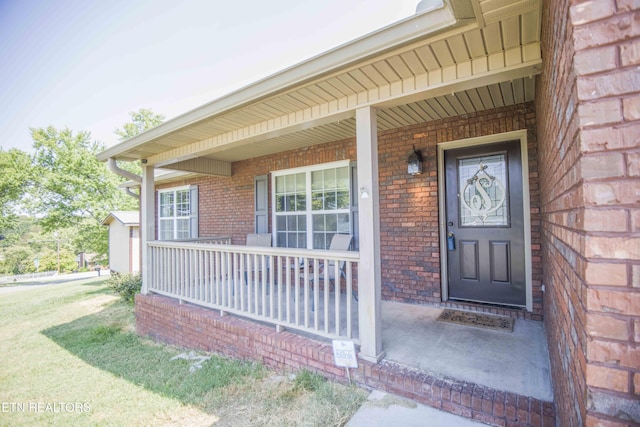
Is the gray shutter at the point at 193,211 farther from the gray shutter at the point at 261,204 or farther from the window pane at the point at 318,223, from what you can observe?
the window pane at the point at 318,223

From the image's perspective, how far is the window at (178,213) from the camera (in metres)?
7.29

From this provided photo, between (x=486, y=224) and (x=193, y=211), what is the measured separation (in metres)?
6.29

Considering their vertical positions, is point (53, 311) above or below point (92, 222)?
below

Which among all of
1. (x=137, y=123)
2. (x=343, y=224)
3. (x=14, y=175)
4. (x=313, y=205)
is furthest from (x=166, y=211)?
(x=137, y=123)

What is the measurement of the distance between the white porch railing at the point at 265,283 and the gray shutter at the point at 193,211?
2.21 m

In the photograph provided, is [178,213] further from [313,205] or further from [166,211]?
[313,205]

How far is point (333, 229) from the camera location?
4.99m

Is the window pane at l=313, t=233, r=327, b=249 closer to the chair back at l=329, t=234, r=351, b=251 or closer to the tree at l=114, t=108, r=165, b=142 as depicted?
the chair back at l=329, t=234, r=351, b=251

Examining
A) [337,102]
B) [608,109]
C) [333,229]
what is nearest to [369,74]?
[337,102]

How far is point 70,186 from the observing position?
17125mm

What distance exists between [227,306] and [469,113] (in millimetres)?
3886

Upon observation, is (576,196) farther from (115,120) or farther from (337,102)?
(115,120)

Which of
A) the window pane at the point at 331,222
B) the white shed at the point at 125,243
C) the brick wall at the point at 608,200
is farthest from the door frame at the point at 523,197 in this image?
the white shed at the point at 125,243

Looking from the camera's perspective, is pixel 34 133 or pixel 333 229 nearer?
pixel 333 229
